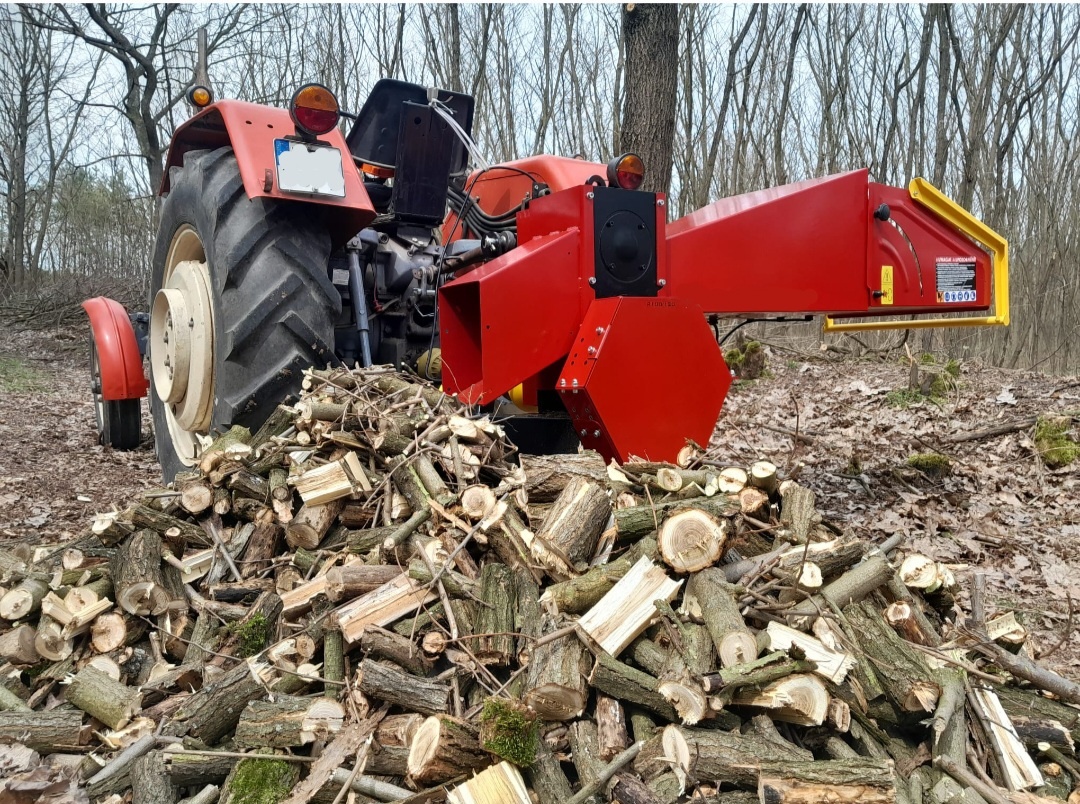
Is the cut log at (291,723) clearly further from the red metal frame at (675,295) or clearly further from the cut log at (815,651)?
the red metal frame at (675,295)

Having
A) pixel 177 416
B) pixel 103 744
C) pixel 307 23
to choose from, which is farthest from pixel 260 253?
pixel 307 23

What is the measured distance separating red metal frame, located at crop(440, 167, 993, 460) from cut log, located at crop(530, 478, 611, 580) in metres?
0.52

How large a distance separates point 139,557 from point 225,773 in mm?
985

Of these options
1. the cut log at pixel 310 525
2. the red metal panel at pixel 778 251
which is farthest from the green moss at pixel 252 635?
the red metal panel at pixel 778 251

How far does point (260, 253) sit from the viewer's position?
128 inches

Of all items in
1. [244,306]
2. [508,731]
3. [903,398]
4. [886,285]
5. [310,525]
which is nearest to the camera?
[508,731]

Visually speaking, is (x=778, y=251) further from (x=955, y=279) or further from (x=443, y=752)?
(x=443, y=752)

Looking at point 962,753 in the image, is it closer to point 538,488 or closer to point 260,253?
point 538,488

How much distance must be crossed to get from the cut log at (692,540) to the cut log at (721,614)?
1.6 inches

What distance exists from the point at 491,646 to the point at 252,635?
2.61ft

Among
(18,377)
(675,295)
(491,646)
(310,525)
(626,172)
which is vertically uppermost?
(626,172)

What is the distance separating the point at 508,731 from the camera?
182 cm

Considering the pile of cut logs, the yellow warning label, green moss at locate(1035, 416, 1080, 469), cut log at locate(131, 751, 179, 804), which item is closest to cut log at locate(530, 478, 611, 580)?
the pile of cut logs

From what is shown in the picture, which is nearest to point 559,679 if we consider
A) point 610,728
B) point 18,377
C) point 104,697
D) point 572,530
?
point 610,728
